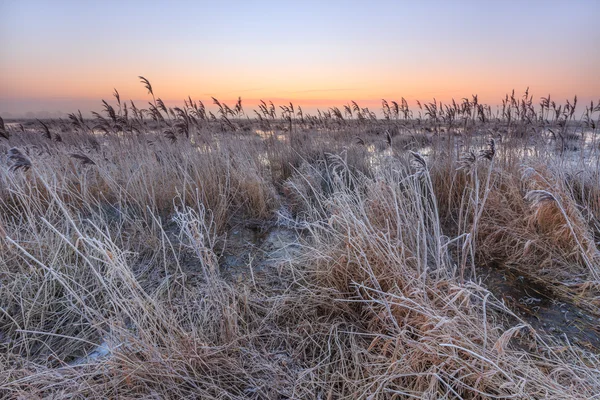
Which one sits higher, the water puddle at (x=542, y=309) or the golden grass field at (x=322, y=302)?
the golden grass field at (x=322, y=302)

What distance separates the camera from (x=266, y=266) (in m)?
2.92

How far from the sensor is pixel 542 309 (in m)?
2.24

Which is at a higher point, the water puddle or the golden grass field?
the golden grass field

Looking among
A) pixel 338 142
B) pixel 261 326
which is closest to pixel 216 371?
pixel 261 326

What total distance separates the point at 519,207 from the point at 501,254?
75cm

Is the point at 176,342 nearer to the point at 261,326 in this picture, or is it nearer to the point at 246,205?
the point at 261,326

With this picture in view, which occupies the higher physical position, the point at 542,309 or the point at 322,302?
the point at 322,302

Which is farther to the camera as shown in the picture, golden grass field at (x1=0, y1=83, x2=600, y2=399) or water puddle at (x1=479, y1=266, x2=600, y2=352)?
water puddle at (x1=479, y1=266, x2=600, y2=352)

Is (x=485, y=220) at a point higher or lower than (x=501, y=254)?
higher

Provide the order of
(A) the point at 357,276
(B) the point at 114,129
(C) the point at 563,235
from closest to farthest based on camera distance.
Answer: (A) the point at 357,276 → (C) the point at 563,235 → (B) the point at 114,129

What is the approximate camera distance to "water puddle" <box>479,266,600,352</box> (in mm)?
1971

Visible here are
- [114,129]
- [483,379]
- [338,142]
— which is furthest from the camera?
[338,142]

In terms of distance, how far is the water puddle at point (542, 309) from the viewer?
6.46 ft

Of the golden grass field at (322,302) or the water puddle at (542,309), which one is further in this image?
the water puddle at (542,309)
